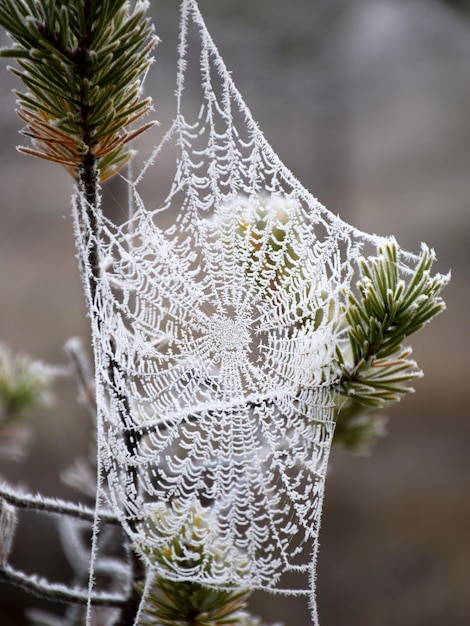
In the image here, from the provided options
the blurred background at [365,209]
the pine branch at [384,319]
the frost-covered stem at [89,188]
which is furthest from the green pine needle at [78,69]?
the blurred background at [365,209]

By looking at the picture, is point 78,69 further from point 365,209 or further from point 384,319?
point 365,209

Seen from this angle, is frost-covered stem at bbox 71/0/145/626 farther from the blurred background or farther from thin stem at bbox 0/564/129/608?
the blurred background

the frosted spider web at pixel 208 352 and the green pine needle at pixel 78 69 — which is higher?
the green pine needle at pixel 78 69

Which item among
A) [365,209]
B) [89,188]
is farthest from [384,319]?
[365,209]

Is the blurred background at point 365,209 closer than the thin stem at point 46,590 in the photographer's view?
No

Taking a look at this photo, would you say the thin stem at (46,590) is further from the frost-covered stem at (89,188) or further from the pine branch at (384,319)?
the pine branch at (384,319)

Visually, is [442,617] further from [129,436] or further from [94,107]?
[94,107]

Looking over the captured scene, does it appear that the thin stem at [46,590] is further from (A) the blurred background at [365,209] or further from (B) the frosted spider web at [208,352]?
(A) the blurred background at [365,209]

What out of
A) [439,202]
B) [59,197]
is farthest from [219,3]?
[439,202]

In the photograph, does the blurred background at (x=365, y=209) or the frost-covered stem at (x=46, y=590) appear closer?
the frost-covered stem at (x=46, y=590)

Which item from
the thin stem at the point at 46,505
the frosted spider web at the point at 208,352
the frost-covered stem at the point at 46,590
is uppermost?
the frosted spider web at the point at 208,352
